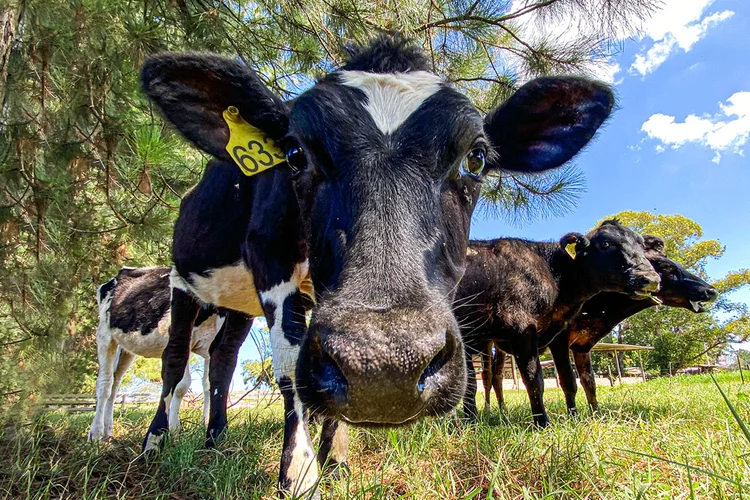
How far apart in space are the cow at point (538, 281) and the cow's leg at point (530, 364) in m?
0.01

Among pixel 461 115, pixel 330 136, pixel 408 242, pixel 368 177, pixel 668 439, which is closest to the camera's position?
pixel 408 242

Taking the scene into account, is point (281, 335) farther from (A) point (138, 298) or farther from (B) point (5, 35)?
(A) point (138, 298)

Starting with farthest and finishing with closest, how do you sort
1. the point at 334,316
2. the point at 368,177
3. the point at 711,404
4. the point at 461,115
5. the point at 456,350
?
the point at 711,404, the point at 461,115, the point at 368,177, the point at 456,350, the point at 334,316

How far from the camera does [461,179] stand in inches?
83.4

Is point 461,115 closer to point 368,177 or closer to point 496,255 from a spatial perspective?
point 368,177

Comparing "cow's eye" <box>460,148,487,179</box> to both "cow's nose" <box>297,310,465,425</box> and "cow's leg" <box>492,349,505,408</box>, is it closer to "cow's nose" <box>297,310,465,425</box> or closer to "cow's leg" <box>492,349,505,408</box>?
"cow's nose" <box>297,310,465,425</box>

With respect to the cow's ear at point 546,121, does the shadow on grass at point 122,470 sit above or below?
below

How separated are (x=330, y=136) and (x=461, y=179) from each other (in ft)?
1.91

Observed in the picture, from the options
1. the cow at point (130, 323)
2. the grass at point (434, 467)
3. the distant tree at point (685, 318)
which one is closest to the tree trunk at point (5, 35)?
the grass at point (434, 467)

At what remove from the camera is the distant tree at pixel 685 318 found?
25453 mm

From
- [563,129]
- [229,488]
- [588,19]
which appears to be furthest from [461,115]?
[588,19]

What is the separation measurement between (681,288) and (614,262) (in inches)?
67.8

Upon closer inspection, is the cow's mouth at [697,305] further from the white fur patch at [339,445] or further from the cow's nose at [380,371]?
the cow's nose at [380,371]

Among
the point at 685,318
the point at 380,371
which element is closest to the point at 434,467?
the point at 380,371
